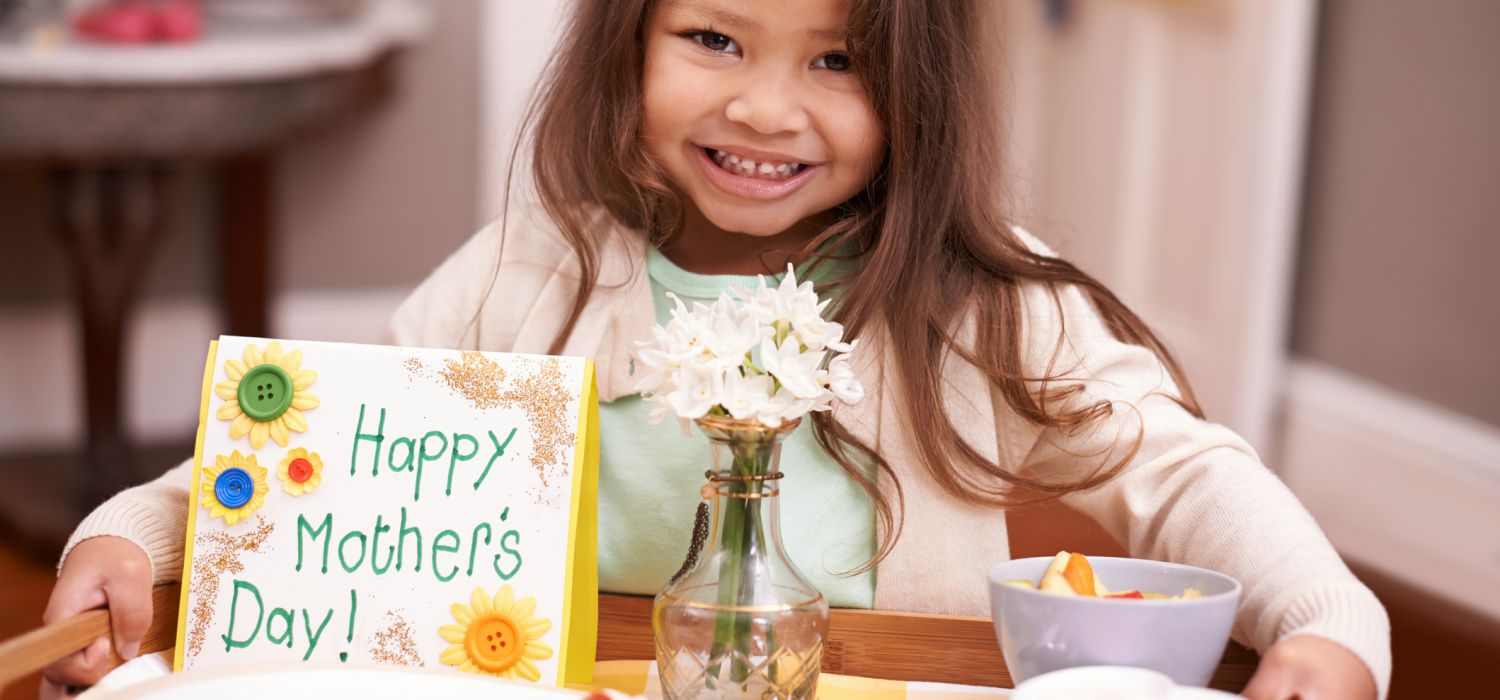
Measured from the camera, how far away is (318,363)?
2.70 feet

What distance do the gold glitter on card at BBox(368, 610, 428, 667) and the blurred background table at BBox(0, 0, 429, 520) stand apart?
5.91 feet

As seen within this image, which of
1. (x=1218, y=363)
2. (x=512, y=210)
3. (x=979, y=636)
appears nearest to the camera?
(x=979, y=636)

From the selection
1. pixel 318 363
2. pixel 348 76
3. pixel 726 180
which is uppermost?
pixel 348 76

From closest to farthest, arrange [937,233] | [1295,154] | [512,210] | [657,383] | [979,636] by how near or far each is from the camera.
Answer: [657,383], [979,636], [937,233], [512,210], [1295,154]

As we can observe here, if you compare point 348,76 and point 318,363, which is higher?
point 348,76

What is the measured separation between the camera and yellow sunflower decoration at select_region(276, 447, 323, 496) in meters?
0.81

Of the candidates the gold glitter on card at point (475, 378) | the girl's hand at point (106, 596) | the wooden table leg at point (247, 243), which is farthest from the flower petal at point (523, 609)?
the wooden table leg at point (247, 243)

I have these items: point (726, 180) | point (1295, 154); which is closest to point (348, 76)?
point (1295, 154)

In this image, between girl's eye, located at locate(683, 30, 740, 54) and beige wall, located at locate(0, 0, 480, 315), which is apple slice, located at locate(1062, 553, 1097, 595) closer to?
girl's eye, located at locate(683, 30, 740, 54)

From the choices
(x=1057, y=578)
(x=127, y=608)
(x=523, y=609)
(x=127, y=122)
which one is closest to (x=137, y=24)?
(x=127, y=122)

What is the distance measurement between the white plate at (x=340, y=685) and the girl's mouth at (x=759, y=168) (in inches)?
15.5

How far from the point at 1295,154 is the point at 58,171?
2039 millimetres

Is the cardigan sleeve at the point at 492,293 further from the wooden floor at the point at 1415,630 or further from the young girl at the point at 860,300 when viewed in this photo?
the wooden floor at the point at 1415,630

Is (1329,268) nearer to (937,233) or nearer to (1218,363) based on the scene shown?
(1218,363)
